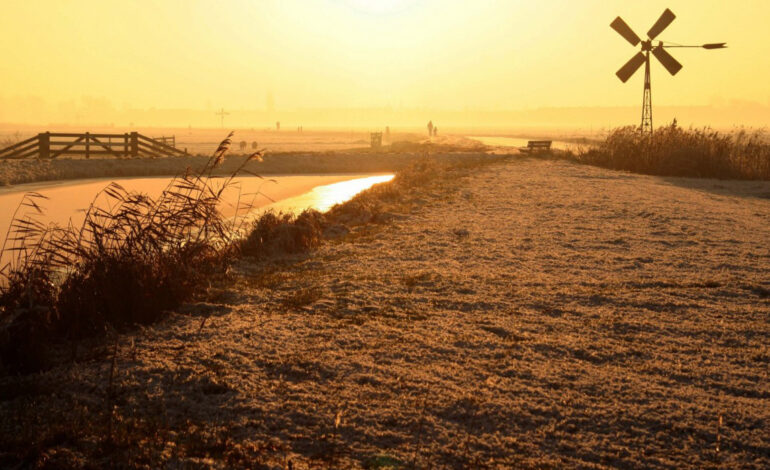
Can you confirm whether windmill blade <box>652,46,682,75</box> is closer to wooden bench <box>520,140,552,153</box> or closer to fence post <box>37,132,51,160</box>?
wooden bench <box>520,140,552,153</box>

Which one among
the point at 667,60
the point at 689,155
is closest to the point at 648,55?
the point at 667,60

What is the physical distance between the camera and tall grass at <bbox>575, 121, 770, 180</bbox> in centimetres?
2142

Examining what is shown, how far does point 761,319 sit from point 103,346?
615 cm

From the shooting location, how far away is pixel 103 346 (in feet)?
18.1

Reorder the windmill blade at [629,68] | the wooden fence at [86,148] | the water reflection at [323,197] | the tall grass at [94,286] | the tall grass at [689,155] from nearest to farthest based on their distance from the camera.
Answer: the tall grass at [94,286]
the water reflection at [323,197]
the tall grass at [689,155]
the wooden fence at [86,148]
the windmill blade at [629,68]

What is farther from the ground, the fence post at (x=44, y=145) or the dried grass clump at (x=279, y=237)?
the fence post at (x=44, y=145)

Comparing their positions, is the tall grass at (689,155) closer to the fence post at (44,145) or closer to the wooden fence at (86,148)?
the wooden fence at (86,148)

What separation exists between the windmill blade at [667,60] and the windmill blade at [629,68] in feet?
2.53

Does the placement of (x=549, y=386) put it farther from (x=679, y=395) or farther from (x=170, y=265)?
(x=170, y=265)

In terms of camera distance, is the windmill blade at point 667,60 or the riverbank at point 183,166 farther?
the windmill blade at point 667,60

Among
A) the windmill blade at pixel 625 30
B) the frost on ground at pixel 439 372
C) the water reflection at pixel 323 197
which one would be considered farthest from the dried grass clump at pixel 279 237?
the windmill blade at pixel 625 30

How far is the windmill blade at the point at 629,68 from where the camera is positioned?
104ft

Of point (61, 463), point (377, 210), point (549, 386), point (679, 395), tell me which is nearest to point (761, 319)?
point (679, 395)

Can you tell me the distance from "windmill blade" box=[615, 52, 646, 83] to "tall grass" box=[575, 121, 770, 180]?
7635 mm
